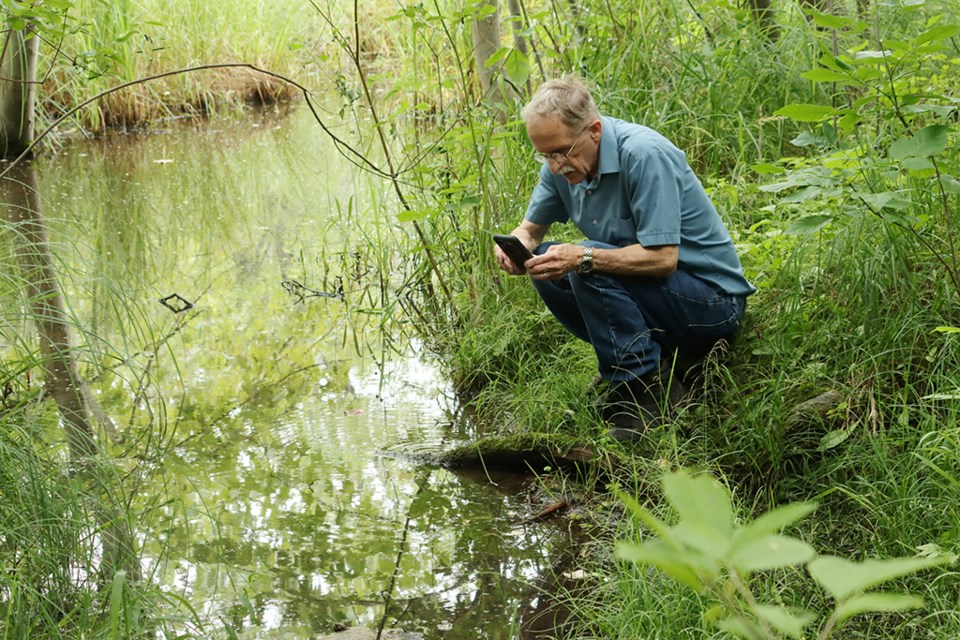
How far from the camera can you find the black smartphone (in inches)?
126

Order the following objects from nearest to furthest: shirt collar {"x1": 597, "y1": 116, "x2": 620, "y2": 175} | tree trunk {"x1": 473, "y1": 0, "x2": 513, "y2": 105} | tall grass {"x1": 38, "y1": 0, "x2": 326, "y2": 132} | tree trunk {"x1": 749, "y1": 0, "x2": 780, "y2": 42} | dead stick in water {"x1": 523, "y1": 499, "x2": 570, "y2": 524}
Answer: dead stick in water {"x1": 523, "y1": 499, "x2": 570, "y2": 524}, shirt collar {"x1": 597, "y1": 116, "x2": 620, "y2": 175}, tree trunk {"x1": 473, "y1": 0, "x2": 513, "y2": 105}, tree trunk {"x1": 749, "y1": 0, "x2": 780, "y2": 42}, tall grass {"x1": 38, "y1": 0, "x2": 326, "y2": 132}

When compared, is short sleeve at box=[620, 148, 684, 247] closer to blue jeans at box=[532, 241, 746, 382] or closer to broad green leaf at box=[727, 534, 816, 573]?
blue jeans at box=[532, 241, 746, 382]

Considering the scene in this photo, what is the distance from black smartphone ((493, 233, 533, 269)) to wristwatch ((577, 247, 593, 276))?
207mm

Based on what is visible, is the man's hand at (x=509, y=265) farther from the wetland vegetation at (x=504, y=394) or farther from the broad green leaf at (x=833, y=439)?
the broad green leaf at (x=833, y=439)

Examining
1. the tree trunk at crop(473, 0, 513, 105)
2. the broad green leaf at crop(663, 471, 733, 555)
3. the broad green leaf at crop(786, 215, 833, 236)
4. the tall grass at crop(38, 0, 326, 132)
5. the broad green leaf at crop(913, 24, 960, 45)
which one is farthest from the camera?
the tall grass at crop(38, 0, 326, 132)

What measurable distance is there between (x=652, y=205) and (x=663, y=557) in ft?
8.77

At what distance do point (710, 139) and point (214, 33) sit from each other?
7.85 meters

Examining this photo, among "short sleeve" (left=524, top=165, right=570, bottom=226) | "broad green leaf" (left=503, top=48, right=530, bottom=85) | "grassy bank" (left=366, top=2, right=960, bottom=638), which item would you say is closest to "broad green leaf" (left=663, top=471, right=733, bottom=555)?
"grassy bank" (left=366, top=2, right=960, bottom=638)

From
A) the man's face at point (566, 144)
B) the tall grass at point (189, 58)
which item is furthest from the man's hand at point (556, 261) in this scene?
the tall grass at point (189, 58)

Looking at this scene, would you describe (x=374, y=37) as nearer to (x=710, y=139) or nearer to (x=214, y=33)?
(x=214, y=33)

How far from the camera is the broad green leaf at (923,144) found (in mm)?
2312

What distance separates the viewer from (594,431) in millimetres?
3334

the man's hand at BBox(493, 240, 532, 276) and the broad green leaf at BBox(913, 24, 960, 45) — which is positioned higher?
the broad green leaf at BBox(913, 24, 960, 45)

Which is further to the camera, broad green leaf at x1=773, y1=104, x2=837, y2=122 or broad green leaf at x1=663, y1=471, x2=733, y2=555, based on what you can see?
broad green leaf at x1=773, y1=104, x2=837, y2=122
